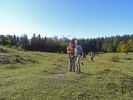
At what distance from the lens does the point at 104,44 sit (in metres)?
176

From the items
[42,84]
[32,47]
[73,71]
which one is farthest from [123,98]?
[32,47]

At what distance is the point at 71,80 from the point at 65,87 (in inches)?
74.4

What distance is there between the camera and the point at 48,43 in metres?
150

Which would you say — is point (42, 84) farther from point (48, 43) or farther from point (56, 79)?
point (48, 43)

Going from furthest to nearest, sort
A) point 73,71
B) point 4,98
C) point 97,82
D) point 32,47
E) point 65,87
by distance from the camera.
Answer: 1. point 32,47
2. point 73,71
3. point 97,82
4. point 65,87
5. point 4,98

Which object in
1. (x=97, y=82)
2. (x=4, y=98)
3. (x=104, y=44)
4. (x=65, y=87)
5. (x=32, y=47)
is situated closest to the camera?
(x=4, y=98)

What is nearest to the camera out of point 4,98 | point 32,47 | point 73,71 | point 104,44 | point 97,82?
point 4,98

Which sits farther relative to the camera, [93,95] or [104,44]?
[104,44]

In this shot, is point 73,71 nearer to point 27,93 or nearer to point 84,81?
point 84,81

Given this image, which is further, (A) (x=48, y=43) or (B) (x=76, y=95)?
(A) (x=48, y=43)

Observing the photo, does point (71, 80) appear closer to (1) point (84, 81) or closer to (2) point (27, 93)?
(1) point (84, 81)

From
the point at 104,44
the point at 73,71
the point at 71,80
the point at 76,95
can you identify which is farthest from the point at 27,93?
the point at 104,44

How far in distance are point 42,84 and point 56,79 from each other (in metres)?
1.75

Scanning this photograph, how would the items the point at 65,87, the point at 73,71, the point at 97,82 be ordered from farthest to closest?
the point at 73,71
the point at 97,82
the point at 65,87
